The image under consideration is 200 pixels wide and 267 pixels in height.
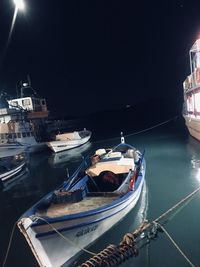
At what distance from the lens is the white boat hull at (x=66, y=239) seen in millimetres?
9383

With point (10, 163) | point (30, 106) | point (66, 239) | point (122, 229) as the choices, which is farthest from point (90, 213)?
point (30, 106)

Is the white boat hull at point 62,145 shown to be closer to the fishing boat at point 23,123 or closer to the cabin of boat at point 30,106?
the fishing boat at point 23,123

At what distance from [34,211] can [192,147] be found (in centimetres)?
2704

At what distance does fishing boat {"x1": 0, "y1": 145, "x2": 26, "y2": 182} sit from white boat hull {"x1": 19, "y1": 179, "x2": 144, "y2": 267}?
718 inches

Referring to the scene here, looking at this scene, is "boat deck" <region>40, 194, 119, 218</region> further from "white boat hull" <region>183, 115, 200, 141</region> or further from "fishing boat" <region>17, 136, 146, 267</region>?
"white boat hull" <region>183, 115, 200, 141</region>

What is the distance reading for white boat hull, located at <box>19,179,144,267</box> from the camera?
9.38 meters

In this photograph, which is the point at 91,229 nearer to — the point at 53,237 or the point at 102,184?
the point at 53,237


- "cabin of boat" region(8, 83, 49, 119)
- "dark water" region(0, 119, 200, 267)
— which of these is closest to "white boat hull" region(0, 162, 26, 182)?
"dark water" region(0, 119, 200, 267)

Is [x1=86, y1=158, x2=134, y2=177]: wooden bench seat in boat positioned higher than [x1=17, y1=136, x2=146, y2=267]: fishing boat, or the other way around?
[x1=86, y1=158, x2=134, y2=177]: wooden bench seat in boat

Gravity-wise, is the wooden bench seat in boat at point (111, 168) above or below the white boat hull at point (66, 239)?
above

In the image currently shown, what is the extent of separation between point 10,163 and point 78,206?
21.9m

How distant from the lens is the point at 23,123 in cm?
4659

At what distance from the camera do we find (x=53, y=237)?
9703 mm

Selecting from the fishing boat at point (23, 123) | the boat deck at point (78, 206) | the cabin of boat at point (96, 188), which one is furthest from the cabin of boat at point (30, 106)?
the boat deck at point (78, 206)
